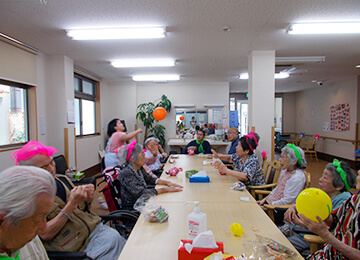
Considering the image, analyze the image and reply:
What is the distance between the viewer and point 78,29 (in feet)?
10.4

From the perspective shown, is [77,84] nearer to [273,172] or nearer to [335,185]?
[273,172]

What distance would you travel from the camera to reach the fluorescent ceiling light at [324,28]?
3.04 meters

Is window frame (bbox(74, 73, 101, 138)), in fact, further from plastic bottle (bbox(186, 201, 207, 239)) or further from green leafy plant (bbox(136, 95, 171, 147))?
plastic bottle (bbox(186, 201, 207, 239))

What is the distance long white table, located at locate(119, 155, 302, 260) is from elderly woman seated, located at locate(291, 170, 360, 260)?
7.2 inches

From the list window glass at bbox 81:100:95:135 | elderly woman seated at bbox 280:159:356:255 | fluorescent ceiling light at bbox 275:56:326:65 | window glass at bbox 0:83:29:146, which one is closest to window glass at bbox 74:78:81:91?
window glass at bbox 81:100:95:135

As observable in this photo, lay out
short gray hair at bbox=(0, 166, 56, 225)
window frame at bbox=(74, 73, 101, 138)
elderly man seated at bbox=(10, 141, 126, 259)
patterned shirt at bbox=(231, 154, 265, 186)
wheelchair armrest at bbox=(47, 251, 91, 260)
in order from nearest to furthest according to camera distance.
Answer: short gray hair at bbox=(0, 166, 56, 225)
wheelchair armrest at bbox=(47, 251, 91, 260)
elderly man seated at bbox=(10, 141, 126, 259)
patterned shirt at bbox=(231, 154, 265, 186)
window frame at bbox=(74, 73, 101, 138)

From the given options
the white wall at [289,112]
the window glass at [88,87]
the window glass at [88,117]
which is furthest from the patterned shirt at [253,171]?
the white wall at [289,112]

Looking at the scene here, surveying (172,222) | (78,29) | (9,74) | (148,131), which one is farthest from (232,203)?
(148,131)

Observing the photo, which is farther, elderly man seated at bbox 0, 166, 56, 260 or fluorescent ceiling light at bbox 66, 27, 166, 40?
fluorescent ceiling light at bbox 66, 27, 166, 40

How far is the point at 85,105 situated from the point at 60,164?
8.30 feet

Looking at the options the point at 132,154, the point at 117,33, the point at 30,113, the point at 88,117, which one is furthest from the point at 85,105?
the point at 132,154

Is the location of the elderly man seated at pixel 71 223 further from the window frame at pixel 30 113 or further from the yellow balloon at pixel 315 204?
the window frame at pixel 30 113

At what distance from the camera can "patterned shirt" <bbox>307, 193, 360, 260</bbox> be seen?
4.01 feet

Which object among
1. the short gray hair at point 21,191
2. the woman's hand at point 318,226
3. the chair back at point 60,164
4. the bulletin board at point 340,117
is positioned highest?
the bulletin board at point 340,117
